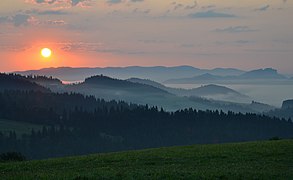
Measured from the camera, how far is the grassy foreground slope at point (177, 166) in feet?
85.4

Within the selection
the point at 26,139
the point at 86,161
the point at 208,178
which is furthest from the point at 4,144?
the point at 208,178

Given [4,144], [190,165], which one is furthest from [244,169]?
[4,144]

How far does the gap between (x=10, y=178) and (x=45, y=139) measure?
171919 millimetres

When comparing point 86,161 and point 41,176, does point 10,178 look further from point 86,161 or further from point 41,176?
point 86,161

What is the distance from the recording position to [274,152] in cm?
3688

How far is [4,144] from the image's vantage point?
182000 mm

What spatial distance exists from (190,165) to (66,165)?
8.98 metres

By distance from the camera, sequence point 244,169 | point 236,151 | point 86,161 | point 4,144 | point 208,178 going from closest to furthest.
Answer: point 208,178 < point 244,169 < point 86,161 < point 236,151 < point 4,144

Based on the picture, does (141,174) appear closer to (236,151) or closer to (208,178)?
(208,178)

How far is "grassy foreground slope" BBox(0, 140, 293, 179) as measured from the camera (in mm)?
26031

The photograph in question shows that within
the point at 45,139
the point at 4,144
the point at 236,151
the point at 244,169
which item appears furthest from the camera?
the point at 45,139

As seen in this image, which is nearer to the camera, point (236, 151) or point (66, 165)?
point (66, 165)

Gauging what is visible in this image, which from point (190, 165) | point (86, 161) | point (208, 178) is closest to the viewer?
point (208, 178)

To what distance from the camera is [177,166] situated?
31234 millimetres
